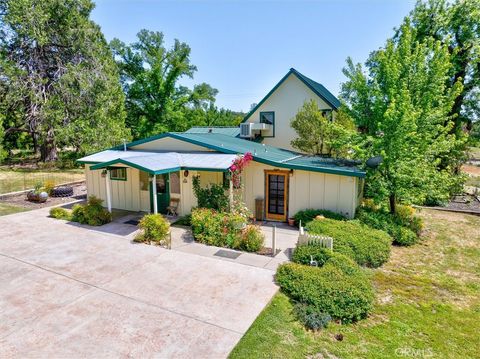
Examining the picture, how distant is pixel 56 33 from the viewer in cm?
2580

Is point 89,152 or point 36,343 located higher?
point 89,152

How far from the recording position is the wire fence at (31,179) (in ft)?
60.1

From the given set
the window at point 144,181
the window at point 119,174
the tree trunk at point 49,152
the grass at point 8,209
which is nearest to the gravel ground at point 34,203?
the grass at point 8,209

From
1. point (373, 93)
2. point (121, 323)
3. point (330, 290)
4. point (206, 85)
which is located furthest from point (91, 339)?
point (206, 85)

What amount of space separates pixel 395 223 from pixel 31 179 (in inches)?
896

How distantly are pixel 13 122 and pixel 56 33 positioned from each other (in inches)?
355

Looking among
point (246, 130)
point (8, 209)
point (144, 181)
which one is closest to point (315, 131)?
point (246, 130)

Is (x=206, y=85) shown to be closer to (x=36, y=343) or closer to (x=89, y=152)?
(x=89, y=152)

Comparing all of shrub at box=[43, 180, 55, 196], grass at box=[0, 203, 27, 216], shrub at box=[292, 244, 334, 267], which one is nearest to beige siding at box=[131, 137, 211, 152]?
shrub at box=[43, 180, 55, 196]

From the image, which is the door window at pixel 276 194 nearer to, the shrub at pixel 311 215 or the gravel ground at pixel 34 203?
the shrub at pixel 311 215

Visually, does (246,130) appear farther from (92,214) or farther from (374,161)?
(92,214)

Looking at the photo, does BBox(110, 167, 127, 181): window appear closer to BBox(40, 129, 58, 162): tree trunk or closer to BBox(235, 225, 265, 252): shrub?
BBox(235, 225, 265, 252): shrub

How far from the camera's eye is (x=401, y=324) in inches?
236

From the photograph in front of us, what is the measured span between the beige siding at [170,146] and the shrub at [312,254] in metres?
6.70
